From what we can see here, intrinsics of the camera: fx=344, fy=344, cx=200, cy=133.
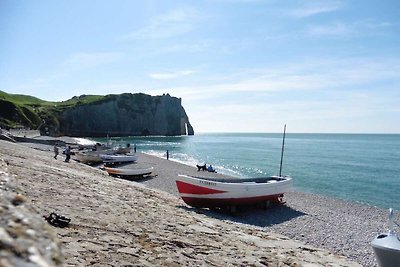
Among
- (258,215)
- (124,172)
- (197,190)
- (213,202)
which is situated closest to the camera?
(197,190)

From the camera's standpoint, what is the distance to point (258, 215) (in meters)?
24.8

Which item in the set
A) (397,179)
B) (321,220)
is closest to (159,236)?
(321,220)

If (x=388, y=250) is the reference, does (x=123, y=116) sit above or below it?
above

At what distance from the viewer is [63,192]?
1285cm

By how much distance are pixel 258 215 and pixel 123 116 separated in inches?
6278

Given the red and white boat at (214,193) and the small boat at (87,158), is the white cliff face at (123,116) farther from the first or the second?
the red and white boat at (214,193)

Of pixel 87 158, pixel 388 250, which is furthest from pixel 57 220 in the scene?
pixel 87 158

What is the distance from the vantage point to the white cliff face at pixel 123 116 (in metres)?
164

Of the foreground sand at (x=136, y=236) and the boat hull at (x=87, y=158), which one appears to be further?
the boat hull at (x=87, y=158)

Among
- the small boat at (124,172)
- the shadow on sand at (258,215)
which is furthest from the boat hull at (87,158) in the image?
the shadow on sand at (258,215)

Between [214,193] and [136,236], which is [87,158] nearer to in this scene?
[214,193]

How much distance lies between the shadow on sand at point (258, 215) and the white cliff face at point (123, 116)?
134 meters

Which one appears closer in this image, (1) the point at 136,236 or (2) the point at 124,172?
(1) the point at 136,236

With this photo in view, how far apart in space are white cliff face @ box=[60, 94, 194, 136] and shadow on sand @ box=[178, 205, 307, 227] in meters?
134
